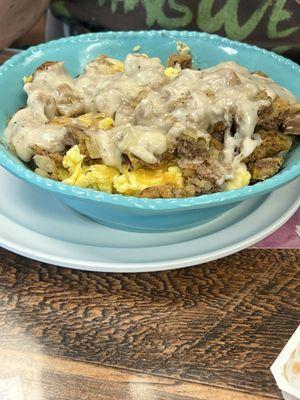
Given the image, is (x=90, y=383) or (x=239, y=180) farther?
(x=239, y=180)

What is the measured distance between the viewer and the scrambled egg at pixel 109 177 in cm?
112

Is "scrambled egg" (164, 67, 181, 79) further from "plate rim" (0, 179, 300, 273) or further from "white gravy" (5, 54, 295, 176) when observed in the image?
"plate rim" (0, 179, 300, 273)

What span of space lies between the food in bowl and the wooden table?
160 mm

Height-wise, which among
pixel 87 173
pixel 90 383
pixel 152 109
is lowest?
pixel 90 383

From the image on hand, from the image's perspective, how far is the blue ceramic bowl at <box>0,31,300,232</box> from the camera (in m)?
1.02

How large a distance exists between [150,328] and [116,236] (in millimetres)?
216

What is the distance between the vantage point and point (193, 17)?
5.79 feet

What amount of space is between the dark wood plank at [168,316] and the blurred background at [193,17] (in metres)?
0.81

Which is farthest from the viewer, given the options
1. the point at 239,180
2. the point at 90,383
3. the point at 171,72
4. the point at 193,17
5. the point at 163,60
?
the point at 193,17

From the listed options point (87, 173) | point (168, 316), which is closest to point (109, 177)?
point (87, 173)

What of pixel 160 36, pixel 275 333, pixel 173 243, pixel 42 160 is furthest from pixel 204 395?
pixel 160 36

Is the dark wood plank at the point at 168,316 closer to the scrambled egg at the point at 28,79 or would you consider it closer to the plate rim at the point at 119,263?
the plate rim at the point at 119,263

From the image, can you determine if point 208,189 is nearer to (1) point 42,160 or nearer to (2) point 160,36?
(1) point 42,160

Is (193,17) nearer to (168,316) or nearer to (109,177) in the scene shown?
(109,177)
